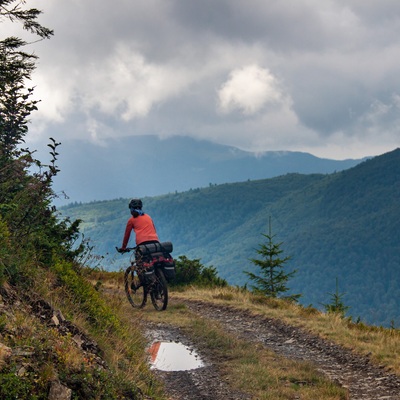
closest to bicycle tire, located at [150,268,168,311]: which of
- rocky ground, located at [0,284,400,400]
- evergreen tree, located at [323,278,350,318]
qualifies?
rocky ground, located at [0,284,400,400]

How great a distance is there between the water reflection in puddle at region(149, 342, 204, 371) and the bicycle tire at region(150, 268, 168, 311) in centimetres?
325

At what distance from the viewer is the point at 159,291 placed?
45.3 ft

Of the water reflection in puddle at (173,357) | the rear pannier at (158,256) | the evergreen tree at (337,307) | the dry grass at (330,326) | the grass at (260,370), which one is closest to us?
the grass at (260,370)

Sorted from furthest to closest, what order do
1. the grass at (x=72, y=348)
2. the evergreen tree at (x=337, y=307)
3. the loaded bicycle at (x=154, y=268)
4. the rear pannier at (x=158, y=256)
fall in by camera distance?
the evergreen tree at (x=337, y=307)
the rear pannier at (x=158, y=256)
the loaded bicycle at (x=154, y=268)
the grass at (x=72, y=348)

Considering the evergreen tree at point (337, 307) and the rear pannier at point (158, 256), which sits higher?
the rear pannier at point (158, 256)

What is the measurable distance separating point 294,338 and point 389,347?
2.35 meters

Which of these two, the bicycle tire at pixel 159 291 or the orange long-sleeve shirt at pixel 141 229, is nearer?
the bicycle tire at pixel 159 291

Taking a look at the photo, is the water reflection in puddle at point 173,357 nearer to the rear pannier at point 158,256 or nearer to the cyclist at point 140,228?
the rear pannier at point 158,256

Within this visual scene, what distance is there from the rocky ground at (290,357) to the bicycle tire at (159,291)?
154 centimetres

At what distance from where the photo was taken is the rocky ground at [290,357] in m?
7.36

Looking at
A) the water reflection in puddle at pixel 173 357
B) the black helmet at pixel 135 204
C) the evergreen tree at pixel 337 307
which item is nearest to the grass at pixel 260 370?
the water reflection in puddle at pixel 173 357

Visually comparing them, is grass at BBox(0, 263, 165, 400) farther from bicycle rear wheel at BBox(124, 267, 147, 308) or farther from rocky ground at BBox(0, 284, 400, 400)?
bicycle rear wheel at BBox(124, 267, 147, 308)

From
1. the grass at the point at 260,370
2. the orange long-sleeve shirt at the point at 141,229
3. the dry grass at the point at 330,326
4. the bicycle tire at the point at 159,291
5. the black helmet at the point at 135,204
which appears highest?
the black helmet at the point at 135,204

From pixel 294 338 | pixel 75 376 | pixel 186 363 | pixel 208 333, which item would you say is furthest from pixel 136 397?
pixel 294 338
